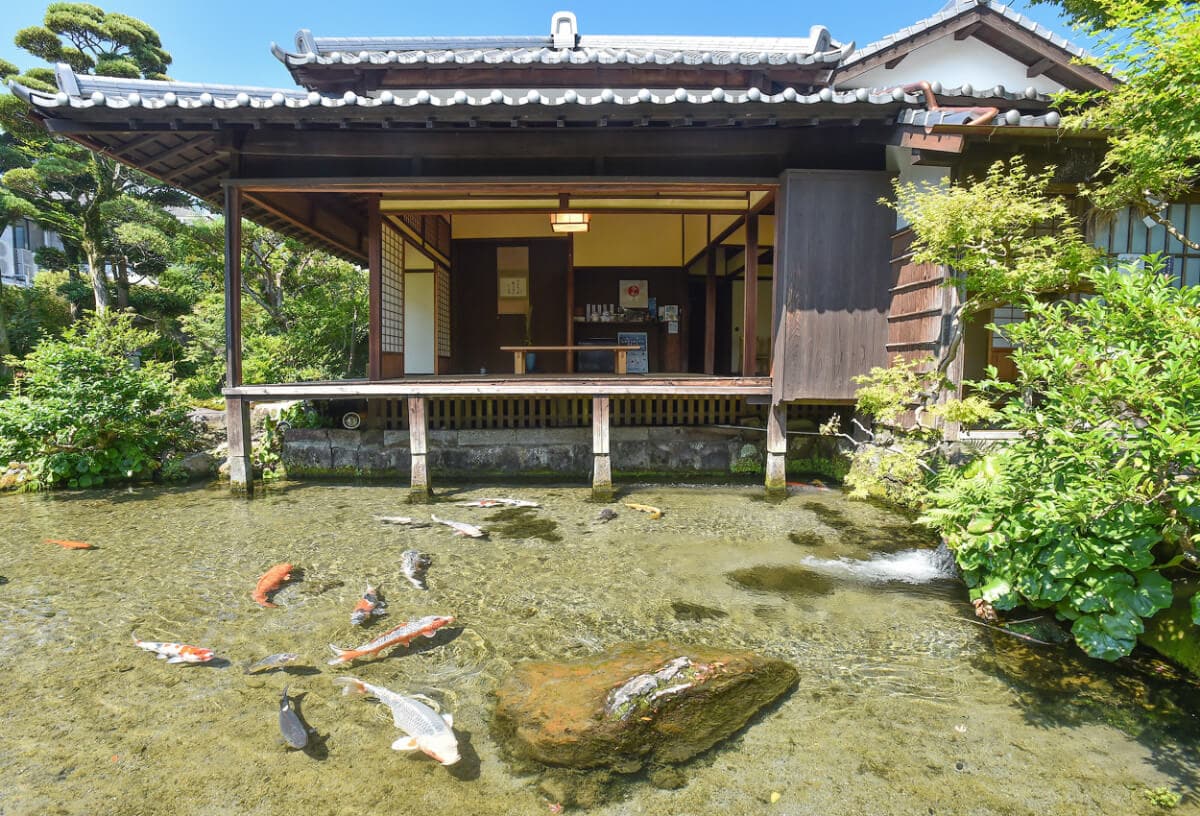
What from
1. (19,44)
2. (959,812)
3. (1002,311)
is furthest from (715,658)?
(19,44)

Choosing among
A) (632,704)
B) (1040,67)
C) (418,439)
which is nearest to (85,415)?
(418,439)

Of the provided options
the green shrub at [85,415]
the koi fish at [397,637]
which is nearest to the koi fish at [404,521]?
the koi fish at [397,637]

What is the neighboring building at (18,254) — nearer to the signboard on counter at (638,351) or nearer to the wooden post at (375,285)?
the wooden post at (375,285)

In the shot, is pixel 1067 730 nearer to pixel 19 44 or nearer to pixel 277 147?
pixel 277 147

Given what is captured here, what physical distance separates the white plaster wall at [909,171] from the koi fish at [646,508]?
13.7 feet

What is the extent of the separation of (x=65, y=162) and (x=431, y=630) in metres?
16.4

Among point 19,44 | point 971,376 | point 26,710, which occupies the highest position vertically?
point 19,44

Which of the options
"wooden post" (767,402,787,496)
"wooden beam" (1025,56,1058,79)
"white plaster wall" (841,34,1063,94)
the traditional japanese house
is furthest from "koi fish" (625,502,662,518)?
"wooden beam" (1025,56,1058,79)

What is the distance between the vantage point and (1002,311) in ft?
25.1

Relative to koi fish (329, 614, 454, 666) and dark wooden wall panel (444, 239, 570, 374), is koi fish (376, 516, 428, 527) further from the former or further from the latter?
dark wooden wall panel (444, 239, 570, 374)

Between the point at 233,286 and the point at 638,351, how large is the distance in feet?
23.8

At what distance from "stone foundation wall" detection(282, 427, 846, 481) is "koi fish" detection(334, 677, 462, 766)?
17.6 feet

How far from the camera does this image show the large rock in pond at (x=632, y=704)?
7.80ft

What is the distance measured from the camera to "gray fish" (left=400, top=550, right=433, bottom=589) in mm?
4305
